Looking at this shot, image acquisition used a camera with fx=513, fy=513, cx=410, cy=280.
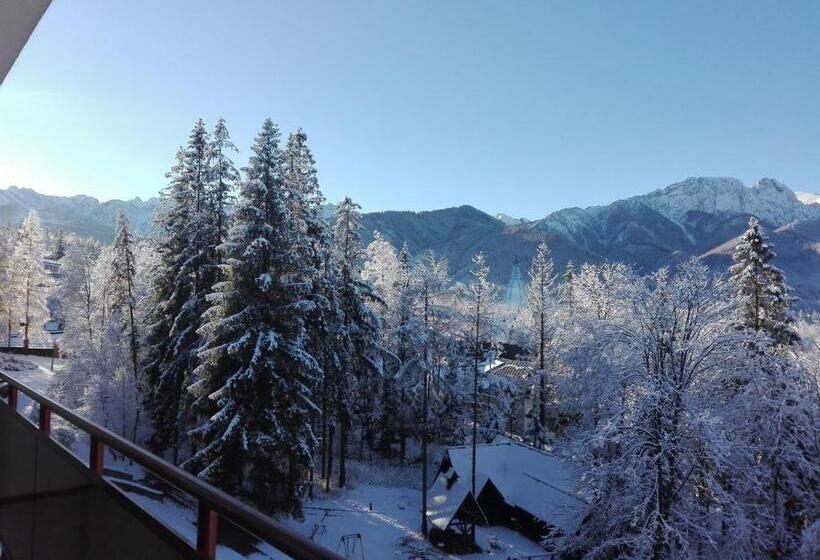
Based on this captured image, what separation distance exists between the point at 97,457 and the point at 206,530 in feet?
4.73

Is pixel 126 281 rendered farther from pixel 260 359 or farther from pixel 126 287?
pixel 260 359

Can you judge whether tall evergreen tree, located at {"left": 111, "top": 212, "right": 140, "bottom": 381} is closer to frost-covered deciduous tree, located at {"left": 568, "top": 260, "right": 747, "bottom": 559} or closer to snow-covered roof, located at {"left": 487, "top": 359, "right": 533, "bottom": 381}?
frost-covered deciduous tree, located at {"left": 568, "top": 260, "right": 747, "bottom": 559}

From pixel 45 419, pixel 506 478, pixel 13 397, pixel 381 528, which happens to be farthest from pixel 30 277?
pixel 45 419

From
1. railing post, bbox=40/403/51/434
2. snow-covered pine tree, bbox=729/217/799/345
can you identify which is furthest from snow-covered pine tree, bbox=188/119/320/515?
snow-covered pine tree, bbox=729/217/799/345

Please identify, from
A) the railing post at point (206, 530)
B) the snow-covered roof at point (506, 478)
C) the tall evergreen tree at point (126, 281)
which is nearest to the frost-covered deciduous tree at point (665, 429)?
the snow-covered roof at point (506, 478)

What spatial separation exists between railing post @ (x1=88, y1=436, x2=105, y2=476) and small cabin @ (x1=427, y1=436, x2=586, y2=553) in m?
20.0

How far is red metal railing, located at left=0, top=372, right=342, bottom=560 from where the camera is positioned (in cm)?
145

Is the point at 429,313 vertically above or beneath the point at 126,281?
beneath

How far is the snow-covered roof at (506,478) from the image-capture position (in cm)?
2220

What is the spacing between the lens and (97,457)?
292 centimetres

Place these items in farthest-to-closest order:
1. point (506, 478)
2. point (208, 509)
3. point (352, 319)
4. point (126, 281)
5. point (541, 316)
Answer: point (541, 316), point (126, 281), point (506, 478), point (352, 319), point (208, 509)

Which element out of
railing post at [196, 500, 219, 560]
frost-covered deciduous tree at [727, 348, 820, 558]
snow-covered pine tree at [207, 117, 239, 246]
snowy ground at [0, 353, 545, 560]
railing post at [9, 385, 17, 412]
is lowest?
snowy ground at [0, 353, 545, 560]

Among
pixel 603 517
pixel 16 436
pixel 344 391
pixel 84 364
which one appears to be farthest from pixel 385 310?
pixel 16 436

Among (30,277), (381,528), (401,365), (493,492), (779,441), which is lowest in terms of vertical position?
(381,528)
